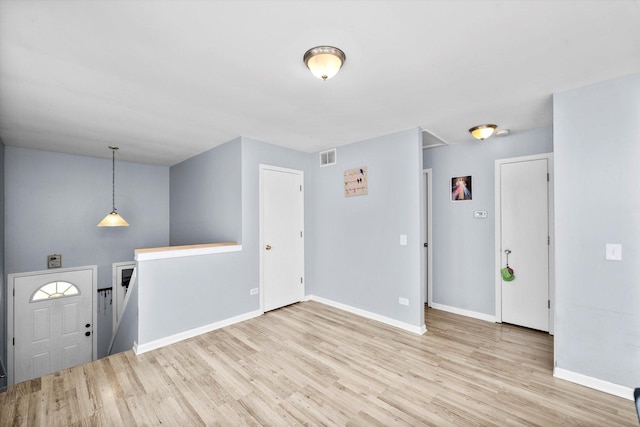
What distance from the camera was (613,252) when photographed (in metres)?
2.27

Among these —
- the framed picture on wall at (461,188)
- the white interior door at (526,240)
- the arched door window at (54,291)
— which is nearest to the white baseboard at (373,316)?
the white interior door at (526,240)

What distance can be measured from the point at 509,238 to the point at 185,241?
17.5 feet

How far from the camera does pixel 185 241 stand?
17.1 feet

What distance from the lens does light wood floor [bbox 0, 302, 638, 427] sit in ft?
6.65

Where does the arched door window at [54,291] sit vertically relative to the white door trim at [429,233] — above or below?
below

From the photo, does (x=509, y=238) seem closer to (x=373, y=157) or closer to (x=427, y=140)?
(x=427, y=140)

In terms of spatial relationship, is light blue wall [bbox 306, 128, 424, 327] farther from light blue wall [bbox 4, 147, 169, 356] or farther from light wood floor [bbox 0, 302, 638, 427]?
light blue wall [bbox 4, 147, 169, 356]

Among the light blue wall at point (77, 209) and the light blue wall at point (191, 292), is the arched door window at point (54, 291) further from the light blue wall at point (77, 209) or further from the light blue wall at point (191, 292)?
the light blue wall at point (191, 292)

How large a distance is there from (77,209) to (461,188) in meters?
6.47

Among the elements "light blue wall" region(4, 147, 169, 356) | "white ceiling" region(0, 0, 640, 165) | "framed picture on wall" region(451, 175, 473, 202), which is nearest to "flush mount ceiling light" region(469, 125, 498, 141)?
"white ceiling" region(0, 0, 640, 165)

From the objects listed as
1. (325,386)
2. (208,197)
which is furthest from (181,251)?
(325,386)

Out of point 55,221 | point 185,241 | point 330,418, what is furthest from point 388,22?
point 55,221

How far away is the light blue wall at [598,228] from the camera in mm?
2205

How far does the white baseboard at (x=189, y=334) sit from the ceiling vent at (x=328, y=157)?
259cm
